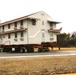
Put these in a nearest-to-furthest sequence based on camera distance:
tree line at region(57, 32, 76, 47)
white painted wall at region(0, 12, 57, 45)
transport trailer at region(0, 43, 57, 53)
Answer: transport trailer at region(0, 43, 57, 53) < white painted wall at region(0, 12, 57, 45) < tree line at region(57, 32, 76, 47)

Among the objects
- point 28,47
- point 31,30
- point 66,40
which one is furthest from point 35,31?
point 66,40

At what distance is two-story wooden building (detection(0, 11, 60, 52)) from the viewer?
139 feet

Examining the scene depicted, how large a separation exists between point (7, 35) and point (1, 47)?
3.07 metres

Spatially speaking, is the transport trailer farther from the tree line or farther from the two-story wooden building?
the tree line

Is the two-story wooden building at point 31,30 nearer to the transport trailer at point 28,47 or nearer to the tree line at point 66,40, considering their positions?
the transport trailer at point 28,47

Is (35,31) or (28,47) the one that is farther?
(35,31)

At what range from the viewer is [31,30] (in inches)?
1673

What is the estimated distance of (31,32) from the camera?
139ft

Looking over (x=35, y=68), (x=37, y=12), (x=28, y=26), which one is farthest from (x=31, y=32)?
(x=35, y=68)

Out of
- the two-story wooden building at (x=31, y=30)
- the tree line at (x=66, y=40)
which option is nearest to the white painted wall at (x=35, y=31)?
the two-story wooden building at (x=31, y=30)

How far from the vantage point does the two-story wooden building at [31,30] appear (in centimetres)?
4222

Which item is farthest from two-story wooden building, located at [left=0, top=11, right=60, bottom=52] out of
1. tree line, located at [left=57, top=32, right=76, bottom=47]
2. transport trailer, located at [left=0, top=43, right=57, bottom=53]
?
tree line, located at [left=57, top=32, right=76, bottom=47]

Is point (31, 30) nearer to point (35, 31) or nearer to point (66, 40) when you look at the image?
point (35, 31)

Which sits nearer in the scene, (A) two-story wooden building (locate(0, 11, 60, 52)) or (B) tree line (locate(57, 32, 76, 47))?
(A) two-story wooden building (locate(0, 11, 60, 52))
